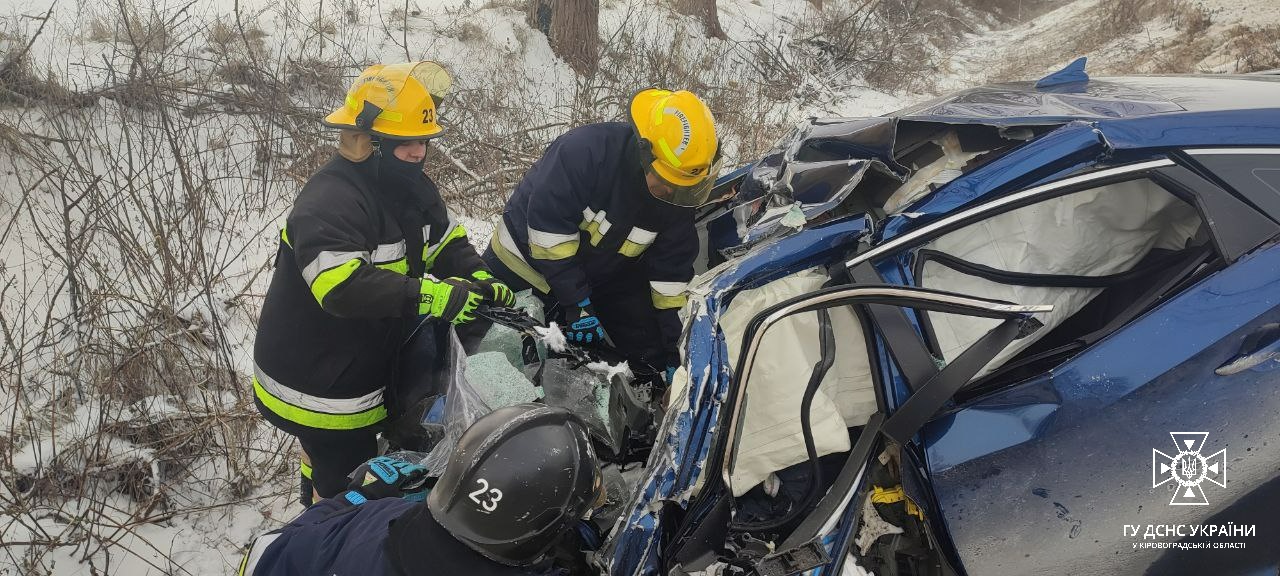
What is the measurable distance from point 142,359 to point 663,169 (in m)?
2.71

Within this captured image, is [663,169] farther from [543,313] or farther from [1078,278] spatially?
[1078,278]

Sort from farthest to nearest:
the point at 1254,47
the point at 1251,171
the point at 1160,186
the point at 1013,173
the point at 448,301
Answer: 1. the point at 1254,47
2. the point at 448,301
3. the point at 1013,173
4. the point at 1160,186
5. the point at 1251,171

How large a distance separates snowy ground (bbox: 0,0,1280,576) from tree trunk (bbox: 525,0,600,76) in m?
0.17

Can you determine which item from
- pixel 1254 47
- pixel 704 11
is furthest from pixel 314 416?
pixel 1254 47

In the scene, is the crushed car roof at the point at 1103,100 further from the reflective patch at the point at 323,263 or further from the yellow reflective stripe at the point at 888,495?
the reflective patch at the point at 323,263

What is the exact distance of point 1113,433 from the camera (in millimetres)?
1591

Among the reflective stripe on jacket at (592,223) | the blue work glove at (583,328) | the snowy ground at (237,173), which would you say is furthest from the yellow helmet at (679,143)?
the snowy ground at (237,173)

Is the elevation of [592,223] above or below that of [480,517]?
above

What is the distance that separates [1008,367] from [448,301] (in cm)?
180

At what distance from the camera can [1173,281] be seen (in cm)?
181

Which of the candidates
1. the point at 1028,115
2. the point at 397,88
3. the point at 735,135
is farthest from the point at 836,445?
the point at 735,135

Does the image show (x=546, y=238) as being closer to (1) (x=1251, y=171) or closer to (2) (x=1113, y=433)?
(2) (x=1113, y=433)

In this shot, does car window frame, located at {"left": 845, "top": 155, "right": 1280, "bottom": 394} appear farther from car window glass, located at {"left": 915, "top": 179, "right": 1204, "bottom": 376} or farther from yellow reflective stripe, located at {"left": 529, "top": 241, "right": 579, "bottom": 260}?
yellow reflective stripe, located at {"left": 529, "top": 241, "right": 579, "bottom": 260}

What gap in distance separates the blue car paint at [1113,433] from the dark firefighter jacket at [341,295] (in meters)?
1.81
